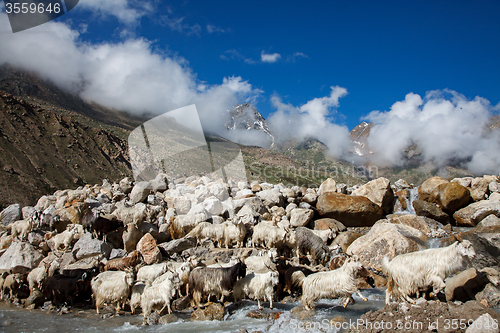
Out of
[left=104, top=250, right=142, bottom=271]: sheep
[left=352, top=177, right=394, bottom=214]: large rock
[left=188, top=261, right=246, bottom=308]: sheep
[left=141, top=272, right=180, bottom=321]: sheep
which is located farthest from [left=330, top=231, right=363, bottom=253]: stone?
[left=104, top=250, right=142, bottom=271]: sheep

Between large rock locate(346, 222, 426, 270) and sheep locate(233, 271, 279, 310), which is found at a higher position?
large rock locate(346, 222, 426, 270)

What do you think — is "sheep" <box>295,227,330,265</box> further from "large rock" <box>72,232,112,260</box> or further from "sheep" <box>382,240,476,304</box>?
"large rock" <box>72,232,112,260</box>

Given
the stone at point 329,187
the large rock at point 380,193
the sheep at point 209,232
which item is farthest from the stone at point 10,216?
the large rock at point 380,193

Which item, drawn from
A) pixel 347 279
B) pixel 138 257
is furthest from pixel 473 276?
pixel 138 257

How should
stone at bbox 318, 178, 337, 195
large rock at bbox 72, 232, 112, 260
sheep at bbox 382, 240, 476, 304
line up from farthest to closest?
1. stone at bbox 318, 178, 337, 195
2. large rock at bbox 72, 232, 112, 260
3. sheep at bbox 382, 240, 476, 304

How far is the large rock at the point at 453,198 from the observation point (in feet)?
60.5

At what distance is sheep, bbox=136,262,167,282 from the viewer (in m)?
10.7

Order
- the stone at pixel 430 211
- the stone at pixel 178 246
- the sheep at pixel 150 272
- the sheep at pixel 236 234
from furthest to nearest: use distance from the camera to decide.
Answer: the stone at pixel 430 211 → the sheep at pixel 236 234 → the stone at pixel 178 246 → the sheep at pixel 150 272

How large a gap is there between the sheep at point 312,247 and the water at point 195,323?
3.45m

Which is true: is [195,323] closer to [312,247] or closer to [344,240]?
[312,247]

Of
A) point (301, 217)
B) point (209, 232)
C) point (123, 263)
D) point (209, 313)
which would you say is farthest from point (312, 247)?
point (123, 263)

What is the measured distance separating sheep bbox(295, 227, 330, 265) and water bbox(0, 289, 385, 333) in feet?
11.3

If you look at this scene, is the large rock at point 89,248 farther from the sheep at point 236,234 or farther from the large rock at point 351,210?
the large rock at point 351,210

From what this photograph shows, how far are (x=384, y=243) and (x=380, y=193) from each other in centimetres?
767
